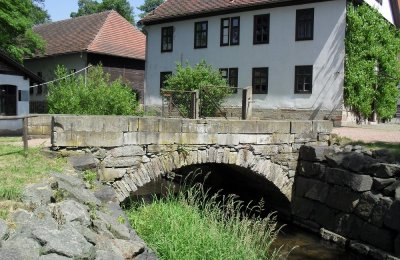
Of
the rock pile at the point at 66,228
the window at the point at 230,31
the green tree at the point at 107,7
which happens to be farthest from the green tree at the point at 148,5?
the rock pile at the point at 66,228

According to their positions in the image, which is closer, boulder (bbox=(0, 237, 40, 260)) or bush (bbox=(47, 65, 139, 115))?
boulder (bbox=(0, 237, 40, 260))

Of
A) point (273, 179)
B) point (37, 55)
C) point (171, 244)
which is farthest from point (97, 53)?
point (171, 244)

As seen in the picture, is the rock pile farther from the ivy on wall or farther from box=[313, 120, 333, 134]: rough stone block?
the ivy on wall

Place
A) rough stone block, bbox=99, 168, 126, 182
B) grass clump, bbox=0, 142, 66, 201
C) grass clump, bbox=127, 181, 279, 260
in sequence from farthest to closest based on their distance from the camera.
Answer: rough stone block, bbox=99, 168, 126, 182 < grass clump, bbox=127, 181, 279, 260 < grass clump, bbox=0, 142, 66, 201

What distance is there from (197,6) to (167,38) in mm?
2731

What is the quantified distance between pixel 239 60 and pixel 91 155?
53.5 ft

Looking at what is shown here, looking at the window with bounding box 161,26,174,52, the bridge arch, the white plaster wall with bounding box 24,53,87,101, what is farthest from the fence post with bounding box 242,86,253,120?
the white plaster wall with bounding box 24,53,87,101

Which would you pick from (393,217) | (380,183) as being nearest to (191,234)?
(393,217)

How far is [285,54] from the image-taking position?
21.5 m

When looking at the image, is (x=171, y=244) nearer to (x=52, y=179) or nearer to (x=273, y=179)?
(x=52, y=179)

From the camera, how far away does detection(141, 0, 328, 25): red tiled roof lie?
22.0 meters

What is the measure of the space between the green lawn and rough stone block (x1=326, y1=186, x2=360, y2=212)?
6274 mm

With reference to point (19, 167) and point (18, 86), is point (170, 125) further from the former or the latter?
point (18, 86)

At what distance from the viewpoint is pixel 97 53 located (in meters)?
28.1
